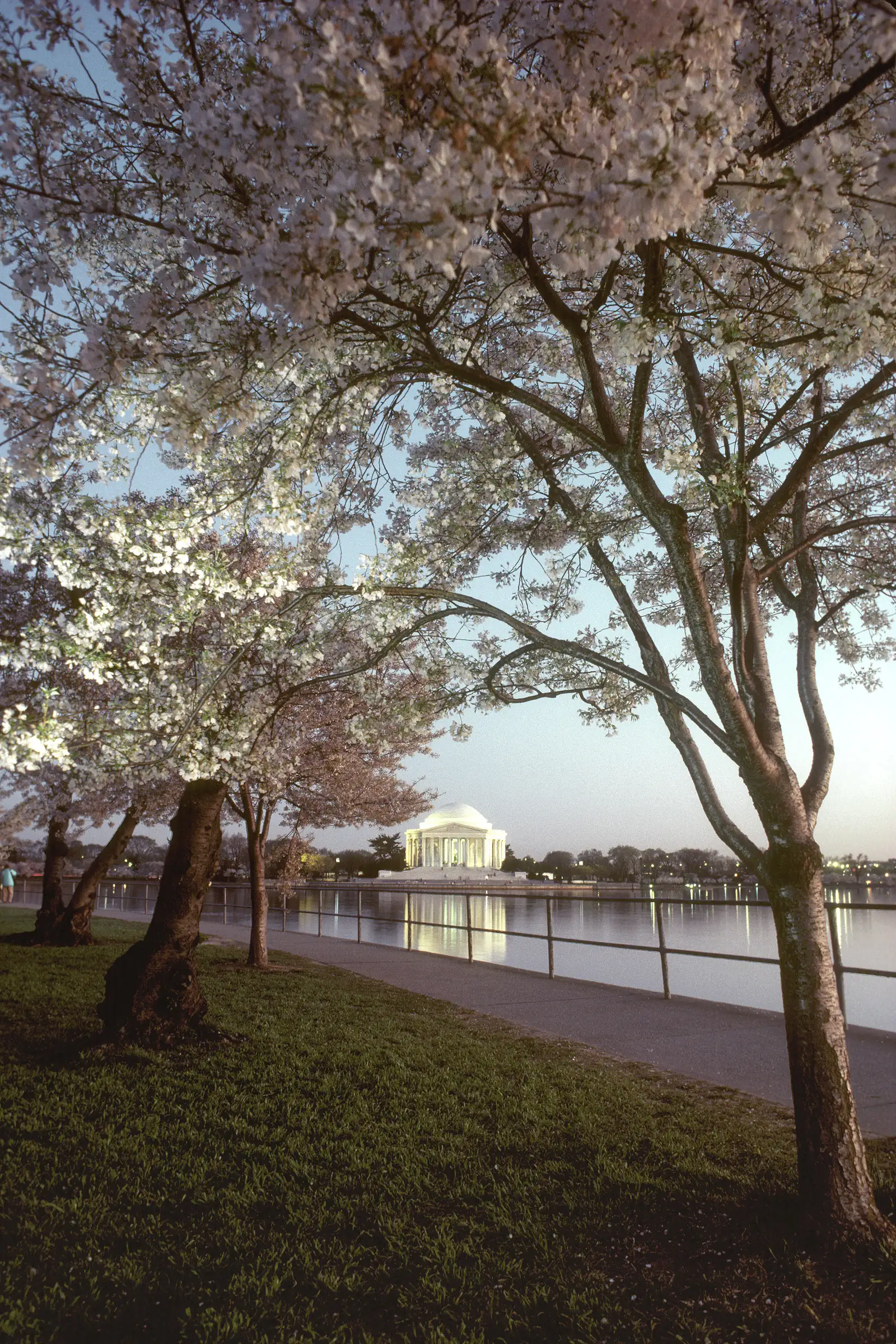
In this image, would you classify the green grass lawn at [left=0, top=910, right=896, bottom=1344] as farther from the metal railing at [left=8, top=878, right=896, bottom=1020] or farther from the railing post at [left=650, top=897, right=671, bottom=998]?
the railing post at [left=650, top=897, right=671, bottom=998]

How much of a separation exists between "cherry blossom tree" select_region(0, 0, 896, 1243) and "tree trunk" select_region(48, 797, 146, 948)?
1299 centimetres

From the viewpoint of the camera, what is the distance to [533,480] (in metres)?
7.40

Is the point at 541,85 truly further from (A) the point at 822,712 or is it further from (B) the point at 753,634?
(A) the point at 822,712

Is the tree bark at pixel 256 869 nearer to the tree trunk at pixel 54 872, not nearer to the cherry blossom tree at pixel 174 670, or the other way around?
the cherry blossom tree at pixel 174 670

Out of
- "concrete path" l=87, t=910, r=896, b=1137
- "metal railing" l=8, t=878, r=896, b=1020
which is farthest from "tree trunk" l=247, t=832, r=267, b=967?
"metal railing" l=8, t=878, r=896, b=1020

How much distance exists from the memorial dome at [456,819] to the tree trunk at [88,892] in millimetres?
93678

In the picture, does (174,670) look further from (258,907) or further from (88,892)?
(88,892)

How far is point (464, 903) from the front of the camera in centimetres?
4747

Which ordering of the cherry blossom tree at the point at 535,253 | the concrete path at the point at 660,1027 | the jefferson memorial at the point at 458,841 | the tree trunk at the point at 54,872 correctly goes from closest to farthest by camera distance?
the cherry blossom tree at the point at 535,253, the concrete path at the point at 660,1027, the tree trunk at the point at 54,872, the jefferson memorial at the point at 458,841

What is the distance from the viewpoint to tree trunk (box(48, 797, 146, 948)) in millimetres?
16859

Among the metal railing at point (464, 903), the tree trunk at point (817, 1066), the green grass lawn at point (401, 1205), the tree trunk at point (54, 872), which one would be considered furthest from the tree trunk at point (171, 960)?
the tree trunk at point (54, 872)

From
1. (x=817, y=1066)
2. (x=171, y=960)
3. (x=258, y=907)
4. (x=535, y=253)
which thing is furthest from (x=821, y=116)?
(x=258, y=907)

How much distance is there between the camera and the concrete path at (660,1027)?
6.62 metres

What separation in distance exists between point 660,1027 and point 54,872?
49.6 feet
